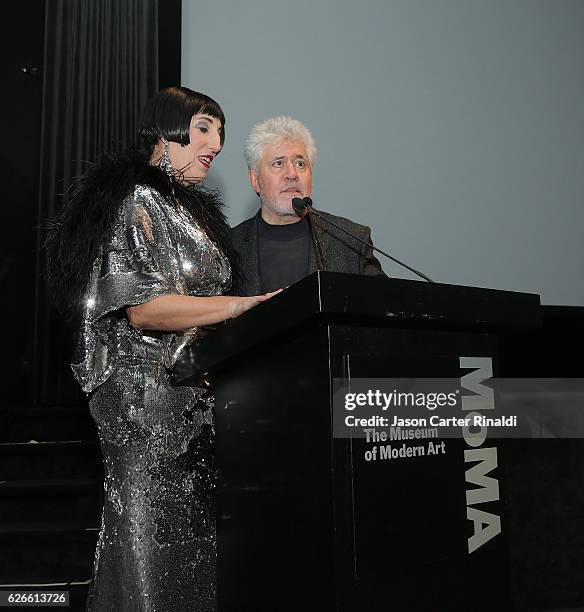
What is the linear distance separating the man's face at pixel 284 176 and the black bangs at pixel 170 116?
0.88 metres

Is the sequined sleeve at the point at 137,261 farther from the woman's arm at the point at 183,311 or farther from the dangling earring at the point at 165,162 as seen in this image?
the dangling earring at the point at 165,162

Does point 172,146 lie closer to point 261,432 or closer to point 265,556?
point 261,432

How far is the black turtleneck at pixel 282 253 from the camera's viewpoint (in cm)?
235

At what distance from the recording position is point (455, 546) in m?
0.90

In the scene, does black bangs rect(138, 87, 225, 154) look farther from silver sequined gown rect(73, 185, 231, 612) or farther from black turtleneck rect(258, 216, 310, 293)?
black turtleneck rect(258, 216, 310, 293)

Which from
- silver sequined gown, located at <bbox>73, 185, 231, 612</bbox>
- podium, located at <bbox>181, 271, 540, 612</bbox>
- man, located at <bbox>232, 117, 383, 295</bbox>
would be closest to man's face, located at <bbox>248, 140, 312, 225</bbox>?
man, located at <bbox>232, 117, 383, 295</bbox>

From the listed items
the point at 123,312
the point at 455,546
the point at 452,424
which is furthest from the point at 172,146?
the point at 455,546

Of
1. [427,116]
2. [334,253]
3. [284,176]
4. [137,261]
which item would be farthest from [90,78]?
[137,261]

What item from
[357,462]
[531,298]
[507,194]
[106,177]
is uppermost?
[507,194]

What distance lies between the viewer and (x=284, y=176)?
2395 millimetres

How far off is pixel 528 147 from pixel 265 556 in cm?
337

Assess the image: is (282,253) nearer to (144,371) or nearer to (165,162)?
(165,162)

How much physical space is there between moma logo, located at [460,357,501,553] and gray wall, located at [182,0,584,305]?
2529 mm

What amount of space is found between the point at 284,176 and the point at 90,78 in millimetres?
1904
